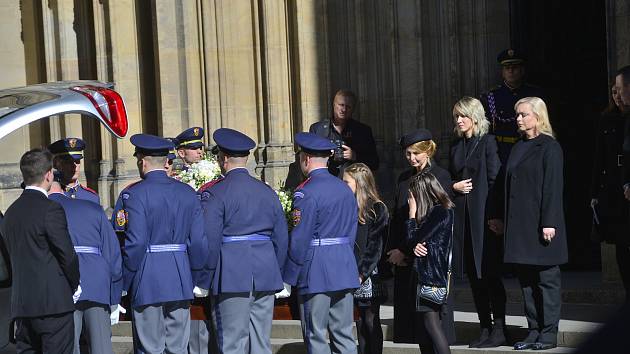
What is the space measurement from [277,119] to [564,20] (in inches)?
→ 122

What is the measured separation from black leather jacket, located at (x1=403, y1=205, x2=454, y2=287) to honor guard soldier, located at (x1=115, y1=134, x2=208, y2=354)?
1.25 m

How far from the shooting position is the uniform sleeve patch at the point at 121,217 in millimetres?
6109

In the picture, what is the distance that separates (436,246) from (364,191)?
79 centimetres

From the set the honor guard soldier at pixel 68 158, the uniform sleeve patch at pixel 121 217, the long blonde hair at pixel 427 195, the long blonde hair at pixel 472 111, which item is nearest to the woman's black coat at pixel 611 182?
the long blonde hair at pixel 472 111

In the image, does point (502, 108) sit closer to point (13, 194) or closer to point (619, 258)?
point (619, 258)

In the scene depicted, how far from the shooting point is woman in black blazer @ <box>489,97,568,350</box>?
20.9ft

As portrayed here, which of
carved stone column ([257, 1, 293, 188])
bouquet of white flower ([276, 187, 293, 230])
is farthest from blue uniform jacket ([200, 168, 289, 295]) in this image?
A: carved stone column ([257, 1, 293, 188])

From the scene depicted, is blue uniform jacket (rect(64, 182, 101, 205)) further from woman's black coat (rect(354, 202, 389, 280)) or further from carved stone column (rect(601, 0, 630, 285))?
carved stone column (rect(601, 0, 630, 285))

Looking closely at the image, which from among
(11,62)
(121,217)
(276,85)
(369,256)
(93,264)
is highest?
(11,62)

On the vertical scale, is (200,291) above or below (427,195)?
below

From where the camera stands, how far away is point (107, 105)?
624 centimetres

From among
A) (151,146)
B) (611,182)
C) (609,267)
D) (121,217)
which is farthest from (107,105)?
(609,267)

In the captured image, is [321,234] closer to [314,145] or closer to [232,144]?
[314,145]

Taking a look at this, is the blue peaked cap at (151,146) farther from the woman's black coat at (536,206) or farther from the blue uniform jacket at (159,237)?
the woman's black coat at (536,206)
